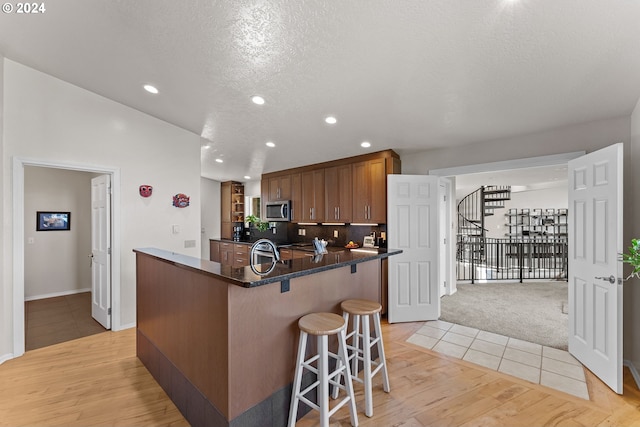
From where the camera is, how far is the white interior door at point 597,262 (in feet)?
7.57

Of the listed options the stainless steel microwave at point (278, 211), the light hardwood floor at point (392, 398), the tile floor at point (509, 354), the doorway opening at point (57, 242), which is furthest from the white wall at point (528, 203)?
the doorway opening at point (57, 242)

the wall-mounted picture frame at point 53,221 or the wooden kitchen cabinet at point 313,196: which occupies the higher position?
the wooden kitchen cabinet at point 313,196

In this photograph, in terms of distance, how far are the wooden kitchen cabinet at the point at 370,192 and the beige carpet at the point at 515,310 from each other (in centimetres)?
A: 175

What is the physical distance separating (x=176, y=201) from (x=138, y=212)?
510mm

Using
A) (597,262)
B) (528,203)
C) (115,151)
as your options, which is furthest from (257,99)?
(528,203)

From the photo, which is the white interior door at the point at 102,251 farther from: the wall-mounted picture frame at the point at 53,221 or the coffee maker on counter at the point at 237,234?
the coffee maker on counter at the point at 237,234

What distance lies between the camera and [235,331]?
66.9 inches

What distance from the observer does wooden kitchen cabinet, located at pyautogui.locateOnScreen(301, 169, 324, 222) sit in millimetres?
5105

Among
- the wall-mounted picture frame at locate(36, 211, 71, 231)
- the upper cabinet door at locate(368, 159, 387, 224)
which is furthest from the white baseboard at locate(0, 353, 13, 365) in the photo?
the upper cabinet door at locate(368, 159, 387, 224)

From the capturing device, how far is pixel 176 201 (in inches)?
165

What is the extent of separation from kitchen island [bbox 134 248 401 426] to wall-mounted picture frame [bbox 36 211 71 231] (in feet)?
13.3

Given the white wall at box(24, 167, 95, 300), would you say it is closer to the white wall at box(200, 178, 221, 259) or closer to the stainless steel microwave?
the white wall at box(200, 178, 221, 259)

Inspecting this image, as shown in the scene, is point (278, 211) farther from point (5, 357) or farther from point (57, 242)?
point (5, 357)

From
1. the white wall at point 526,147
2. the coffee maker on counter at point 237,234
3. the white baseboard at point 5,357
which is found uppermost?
the white wall at point 526,147
